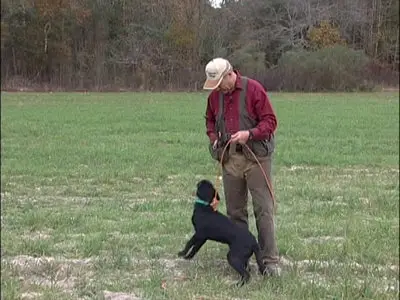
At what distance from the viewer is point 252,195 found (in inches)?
198

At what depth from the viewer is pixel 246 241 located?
15.9 feet

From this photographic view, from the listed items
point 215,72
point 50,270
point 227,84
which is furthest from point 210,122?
point 50,270

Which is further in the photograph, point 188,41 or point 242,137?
point 242,137

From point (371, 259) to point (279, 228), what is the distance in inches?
57.7

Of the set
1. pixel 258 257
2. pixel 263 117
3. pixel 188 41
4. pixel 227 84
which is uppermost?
pixel 188 41

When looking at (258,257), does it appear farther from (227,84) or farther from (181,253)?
(227,84)

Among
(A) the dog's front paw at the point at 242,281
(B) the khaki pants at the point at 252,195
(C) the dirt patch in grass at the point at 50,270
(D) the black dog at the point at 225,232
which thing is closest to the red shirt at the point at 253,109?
(B) the khaki pants at the point at 252,195

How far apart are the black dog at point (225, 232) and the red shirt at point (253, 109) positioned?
1.50ft

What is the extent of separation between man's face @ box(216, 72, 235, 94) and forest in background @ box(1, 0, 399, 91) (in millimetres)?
291

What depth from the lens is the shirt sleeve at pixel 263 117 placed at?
15.4 feet

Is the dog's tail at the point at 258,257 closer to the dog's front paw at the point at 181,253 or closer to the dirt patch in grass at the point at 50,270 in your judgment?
the dog's front paw at the point at 181,253

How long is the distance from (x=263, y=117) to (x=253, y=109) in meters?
0.12

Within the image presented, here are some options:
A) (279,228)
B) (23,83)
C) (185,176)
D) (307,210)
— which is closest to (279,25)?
(23,83)

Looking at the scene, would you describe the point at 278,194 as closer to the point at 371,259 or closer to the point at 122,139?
the point at 371,259
